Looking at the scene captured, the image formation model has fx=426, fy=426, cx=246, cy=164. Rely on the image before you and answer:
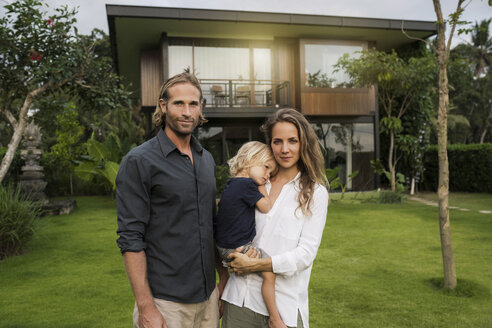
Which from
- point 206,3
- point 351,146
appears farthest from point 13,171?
point 351,146

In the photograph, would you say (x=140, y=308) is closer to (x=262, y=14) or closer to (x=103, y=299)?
(x=103, y=299)

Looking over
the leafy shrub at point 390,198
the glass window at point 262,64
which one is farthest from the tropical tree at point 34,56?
the leafy shrub at point 390,198

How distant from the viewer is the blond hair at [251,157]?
8.09ft

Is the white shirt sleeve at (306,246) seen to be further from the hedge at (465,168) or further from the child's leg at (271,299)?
the hedge at (465,168)

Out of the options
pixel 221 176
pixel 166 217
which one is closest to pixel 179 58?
pixel 221 176

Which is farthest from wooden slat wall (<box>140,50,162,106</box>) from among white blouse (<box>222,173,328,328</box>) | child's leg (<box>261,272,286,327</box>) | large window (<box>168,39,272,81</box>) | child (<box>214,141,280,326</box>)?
child's leg (<box>261,272,286,327</box>)

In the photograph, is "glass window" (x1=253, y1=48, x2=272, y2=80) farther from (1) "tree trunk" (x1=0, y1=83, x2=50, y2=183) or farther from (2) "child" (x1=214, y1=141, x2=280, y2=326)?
(2) "child" (x1=214, y1=141, x2=280, y2=326)

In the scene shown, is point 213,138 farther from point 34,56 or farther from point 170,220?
point 170,220

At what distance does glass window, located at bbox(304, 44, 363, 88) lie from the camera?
15875 mm

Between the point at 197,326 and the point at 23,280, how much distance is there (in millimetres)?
4835

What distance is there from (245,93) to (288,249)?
1394 cm

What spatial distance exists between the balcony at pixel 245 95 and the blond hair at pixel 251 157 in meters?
12.4

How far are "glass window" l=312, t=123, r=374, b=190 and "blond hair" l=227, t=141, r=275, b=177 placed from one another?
13.9 meters

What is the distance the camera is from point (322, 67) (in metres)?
16.0
